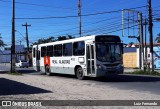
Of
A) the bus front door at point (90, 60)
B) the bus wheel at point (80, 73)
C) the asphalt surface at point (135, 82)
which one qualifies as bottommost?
the asphalt surface at point (135, 82)

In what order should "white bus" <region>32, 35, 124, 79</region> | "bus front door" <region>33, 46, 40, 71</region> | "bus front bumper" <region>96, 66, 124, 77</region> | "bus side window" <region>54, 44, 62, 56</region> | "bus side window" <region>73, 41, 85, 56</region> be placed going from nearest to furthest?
"bus front bumper" <region>96, 66, 124, 77</region> → "white bus" <region>32, 35, 124, 79</region> → "bus side window" <region>73, 41, 85, 56</region> → "bus side window" <region>54, 44, 62, 56</region> → "bus front door" <region>33, 46, 40, 71</region>

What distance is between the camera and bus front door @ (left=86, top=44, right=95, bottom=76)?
23422mm

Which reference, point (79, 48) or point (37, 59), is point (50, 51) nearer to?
point (37, 59)

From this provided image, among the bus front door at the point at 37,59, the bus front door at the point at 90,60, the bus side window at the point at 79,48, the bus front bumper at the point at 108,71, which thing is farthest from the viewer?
the bus front door at the point at 37,59

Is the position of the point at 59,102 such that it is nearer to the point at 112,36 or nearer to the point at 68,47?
the point at 112,36

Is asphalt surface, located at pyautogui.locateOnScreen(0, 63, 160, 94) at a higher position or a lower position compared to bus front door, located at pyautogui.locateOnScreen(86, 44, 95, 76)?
lower

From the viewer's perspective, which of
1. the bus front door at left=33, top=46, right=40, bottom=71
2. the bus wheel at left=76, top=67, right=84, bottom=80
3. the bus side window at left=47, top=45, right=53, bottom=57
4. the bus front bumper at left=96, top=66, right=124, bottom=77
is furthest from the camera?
the bus front door at left=33, top=46, right=40, bottom=71

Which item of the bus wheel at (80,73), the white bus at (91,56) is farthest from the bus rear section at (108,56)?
the bus wheel at (80,73)

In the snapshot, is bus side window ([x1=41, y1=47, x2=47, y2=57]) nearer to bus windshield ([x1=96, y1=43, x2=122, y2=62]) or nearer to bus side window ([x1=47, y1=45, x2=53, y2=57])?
bus side window ([x1=47, y1=45, x2=53, y2=57])

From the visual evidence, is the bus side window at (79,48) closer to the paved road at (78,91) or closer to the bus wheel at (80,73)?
the bus wheel at (80,73)

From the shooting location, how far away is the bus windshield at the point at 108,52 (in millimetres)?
23297

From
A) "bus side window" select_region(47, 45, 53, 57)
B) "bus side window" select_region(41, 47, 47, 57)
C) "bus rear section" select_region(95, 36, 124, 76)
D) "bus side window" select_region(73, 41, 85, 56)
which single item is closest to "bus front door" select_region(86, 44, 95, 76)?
"bus rear section" select_region(95, 36, 124, 76)

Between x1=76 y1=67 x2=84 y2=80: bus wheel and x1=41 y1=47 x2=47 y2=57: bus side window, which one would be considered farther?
x1=41 y1=47 x2=47 y2=57: bus side window

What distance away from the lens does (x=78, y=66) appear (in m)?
25.8
